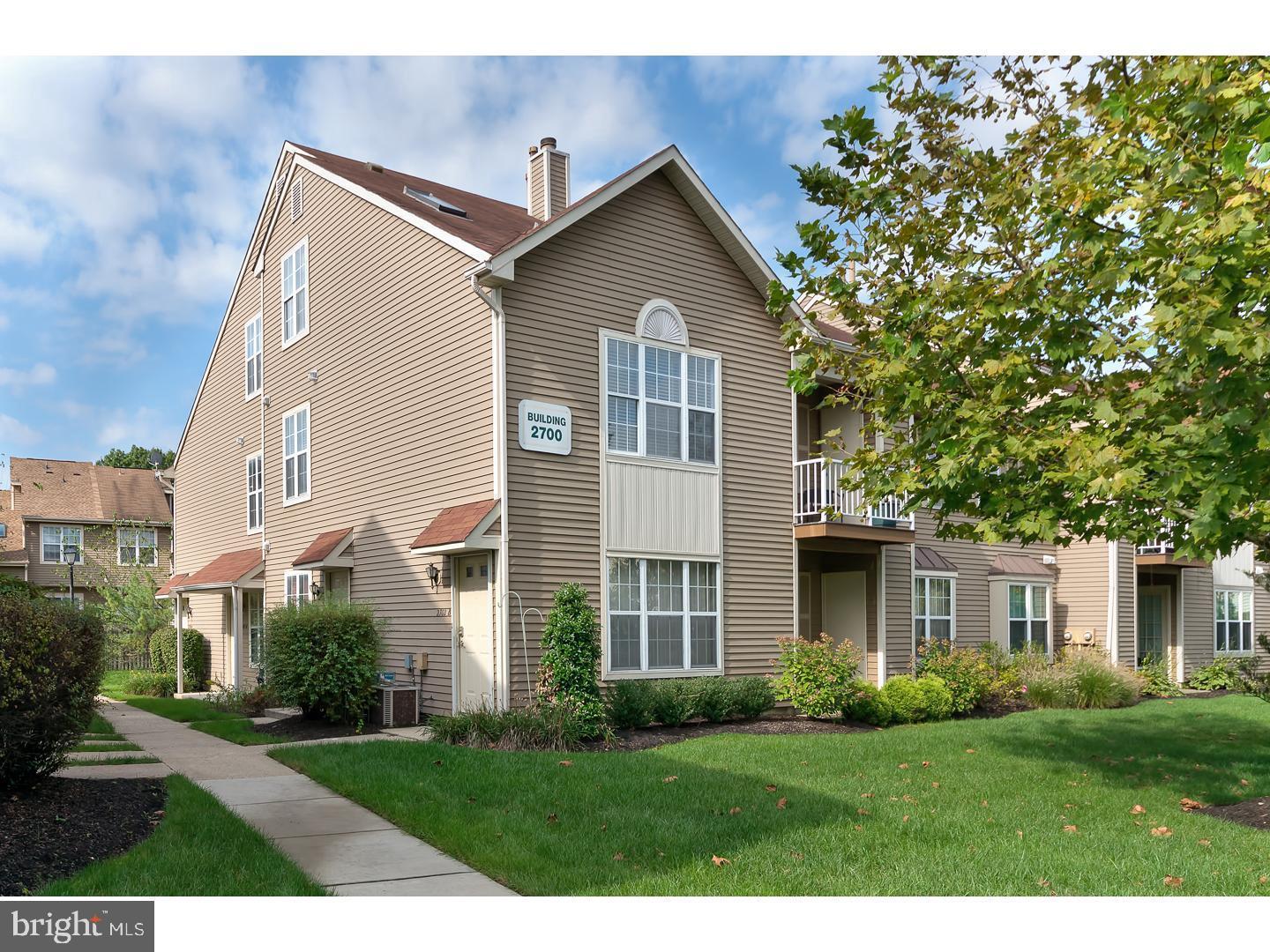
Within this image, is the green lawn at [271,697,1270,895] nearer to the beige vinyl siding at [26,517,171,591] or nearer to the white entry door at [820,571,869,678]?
the white entry door at [820,571,869,678]

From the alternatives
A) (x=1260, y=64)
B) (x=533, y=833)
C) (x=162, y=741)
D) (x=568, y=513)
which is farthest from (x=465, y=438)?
(x=1260, y=64)

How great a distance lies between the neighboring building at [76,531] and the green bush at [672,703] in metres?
27.5

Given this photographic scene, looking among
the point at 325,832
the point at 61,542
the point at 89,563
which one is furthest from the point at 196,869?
the point at 61,542

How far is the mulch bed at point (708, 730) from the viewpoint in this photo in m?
12.6

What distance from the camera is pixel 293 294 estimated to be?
19.7 meters

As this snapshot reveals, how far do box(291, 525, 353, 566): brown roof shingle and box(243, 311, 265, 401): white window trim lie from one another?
5.05 m

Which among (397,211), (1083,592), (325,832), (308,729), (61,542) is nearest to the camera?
(325,832)

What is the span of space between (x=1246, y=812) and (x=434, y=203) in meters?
14.5

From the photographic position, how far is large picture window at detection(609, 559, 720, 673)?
46.6ft

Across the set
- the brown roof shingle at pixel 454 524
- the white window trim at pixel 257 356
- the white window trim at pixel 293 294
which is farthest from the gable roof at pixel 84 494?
the brown roof shingle at pixel 454 524

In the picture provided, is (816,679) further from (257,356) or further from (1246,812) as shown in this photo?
(257,356)

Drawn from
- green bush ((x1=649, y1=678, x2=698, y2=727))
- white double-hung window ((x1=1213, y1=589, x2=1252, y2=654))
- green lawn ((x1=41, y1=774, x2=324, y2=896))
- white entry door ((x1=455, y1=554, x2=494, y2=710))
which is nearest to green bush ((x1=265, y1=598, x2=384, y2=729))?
white entry door ((x1=455, y1=554, x2=494, y2=710))

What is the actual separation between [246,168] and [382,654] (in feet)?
25.0

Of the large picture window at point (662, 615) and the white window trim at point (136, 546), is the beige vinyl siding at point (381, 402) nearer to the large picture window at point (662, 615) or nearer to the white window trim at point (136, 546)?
the large picture window at point (662, 615)
